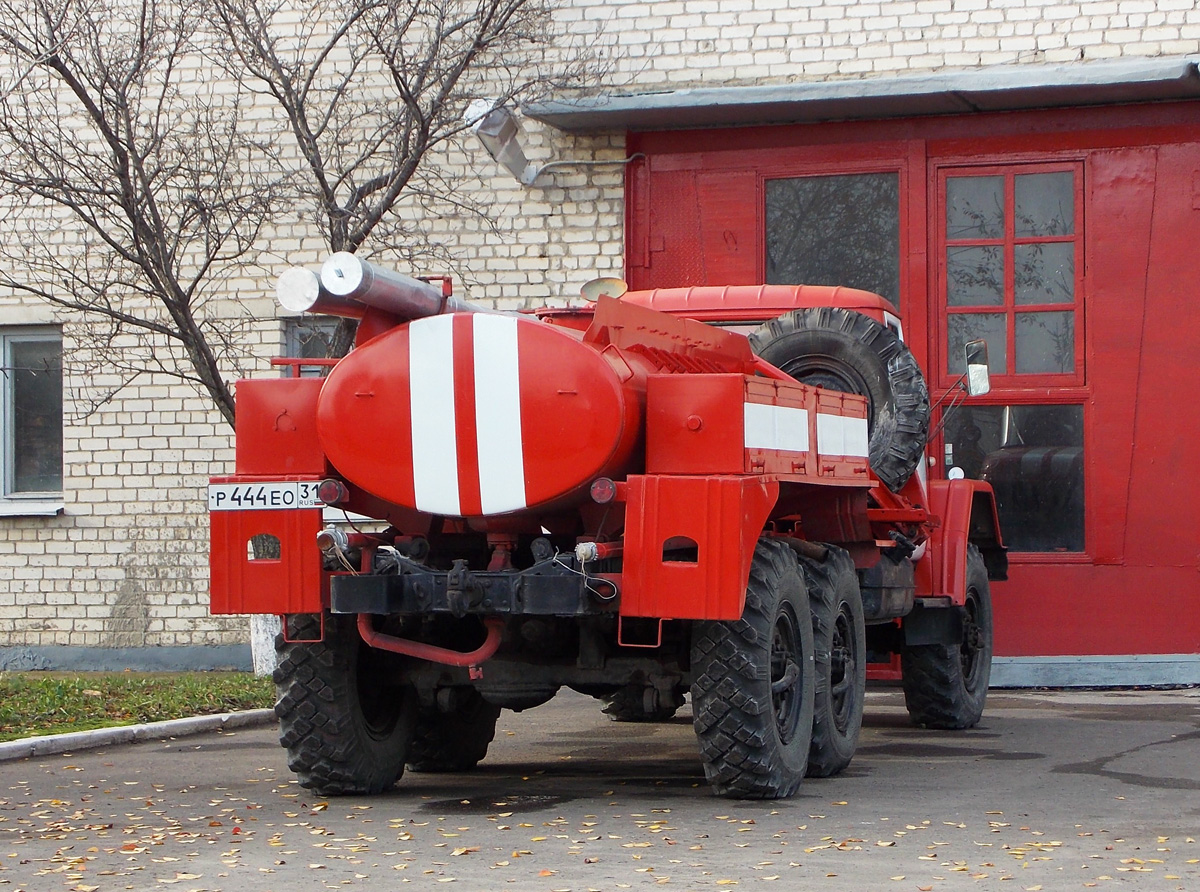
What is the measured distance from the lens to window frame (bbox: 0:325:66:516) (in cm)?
1488

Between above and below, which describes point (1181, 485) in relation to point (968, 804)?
above

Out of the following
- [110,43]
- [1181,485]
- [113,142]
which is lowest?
[1181,485]

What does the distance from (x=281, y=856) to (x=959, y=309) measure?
8830 millimetres

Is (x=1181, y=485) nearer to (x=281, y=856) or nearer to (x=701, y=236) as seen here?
(x=701, y=236)

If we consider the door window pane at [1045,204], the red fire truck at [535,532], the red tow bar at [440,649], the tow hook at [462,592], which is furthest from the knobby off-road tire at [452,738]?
the door window pane at [1045,204]

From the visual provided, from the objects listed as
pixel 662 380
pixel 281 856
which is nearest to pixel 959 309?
pixel 662 380

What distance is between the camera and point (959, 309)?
1352 centimetres

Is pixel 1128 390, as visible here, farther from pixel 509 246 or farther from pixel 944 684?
pixel 509 246

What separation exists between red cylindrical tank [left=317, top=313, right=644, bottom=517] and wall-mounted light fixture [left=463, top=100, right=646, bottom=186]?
6.78 meters

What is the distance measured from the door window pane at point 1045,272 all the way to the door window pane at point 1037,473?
83cm

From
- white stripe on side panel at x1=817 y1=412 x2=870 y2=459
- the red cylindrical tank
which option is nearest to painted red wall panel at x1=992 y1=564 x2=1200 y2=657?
white stripe on side panel at x1=817 y1=412 x2=870 y2=459

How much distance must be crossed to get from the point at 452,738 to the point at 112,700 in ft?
11.8

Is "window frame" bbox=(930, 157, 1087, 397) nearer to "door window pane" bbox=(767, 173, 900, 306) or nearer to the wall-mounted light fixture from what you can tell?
"door window pane" bbox=(767, 173, 900, 306)

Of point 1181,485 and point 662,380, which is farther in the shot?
point 1181,485
